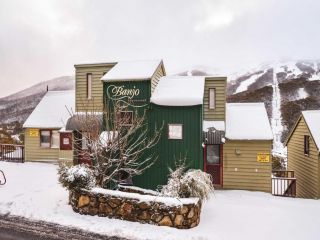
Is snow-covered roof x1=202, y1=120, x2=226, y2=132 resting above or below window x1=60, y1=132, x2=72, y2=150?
above

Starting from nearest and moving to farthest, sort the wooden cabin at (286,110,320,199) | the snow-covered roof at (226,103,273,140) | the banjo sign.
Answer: the banjo sign → the wooden cabin at (286,110,320,199) → the snow-covered roof at (226,103,273,140)

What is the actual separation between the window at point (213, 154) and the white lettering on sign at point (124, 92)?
18.3 feet

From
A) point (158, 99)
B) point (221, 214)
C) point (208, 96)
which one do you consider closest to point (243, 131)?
point (208, 96)

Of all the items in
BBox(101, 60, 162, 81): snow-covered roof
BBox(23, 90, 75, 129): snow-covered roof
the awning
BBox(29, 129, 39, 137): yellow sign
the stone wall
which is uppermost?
BBox(101, 60, 162, 81): snow-covered roof

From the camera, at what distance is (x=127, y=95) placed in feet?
43.7

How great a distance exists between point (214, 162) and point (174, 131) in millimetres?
4157

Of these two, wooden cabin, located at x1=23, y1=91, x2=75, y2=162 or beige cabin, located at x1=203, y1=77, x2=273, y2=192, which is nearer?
beige cabin, located at x1=203, y1=77, x2=273, y2=192

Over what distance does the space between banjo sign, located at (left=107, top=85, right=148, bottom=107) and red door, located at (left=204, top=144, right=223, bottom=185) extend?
16.9 feet

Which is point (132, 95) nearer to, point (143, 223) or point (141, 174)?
point (141, 174)

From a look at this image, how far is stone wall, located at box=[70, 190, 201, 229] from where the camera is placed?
870 cm

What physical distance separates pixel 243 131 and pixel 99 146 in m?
8.72

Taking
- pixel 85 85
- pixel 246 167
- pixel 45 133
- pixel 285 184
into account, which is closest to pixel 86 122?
pixel 85 85

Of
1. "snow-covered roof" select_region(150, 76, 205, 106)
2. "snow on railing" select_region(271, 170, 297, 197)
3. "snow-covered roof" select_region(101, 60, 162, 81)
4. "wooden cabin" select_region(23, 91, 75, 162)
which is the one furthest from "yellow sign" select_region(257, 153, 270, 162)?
"wooden cabin" select_region(23, 91, 75, 162)

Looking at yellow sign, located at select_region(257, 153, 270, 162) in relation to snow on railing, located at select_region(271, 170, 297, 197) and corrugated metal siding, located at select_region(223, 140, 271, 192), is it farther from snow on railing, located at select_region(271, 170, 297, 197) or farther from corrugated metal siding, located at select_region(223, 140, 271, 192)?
snow on railing, located at select_region(271, 170, 297, 197)
